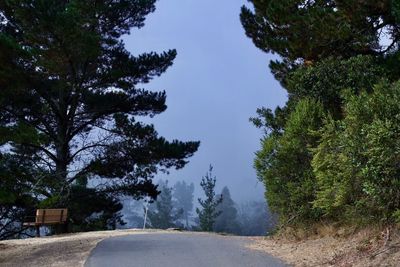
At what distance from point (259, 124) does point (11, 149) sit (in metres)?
13.7

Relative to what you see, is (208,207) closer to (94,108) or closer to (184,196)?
(94,108)

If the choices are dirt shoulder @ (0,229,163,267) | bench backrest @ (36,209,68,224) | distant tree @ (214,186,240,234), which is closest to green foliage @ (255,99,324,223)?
dirt shoulder @ (0,229,163,267)

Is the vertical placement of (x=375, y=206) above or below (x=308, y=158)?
below

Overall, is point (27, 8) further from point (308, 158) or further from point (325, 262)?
point (325, 262)

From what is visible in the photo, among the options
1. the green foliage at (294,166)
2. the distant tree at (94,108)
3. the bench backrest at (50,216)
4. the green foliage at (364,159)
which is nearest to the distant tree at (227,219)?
the distant tree at (94,108)

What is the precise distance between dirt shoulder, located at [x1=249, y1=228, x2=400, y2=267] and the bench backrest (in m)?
9.39

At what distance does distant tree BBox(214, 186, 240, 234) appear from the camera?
179 feet

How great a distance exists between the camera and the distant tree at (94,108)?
20.4 m

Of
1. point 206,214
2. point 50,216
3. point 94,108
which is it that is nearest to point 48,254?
point 50,216

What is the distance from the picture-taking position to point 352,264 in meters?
6.47

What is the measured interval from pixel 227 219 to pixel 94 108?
4625 cm

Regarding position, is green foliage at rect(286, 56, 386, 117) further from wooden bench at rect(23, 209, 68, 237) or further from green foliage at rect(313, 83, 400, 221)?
wooden bench at rect(23, 209, 68, 237)

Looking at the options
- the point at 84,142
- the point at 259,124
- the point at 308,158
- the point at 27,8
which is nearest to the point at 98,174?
the point at 84,142

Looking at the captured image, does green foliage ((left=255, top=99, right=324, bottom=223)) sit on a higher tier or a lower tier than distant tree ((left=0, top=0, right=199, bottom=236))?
lower
